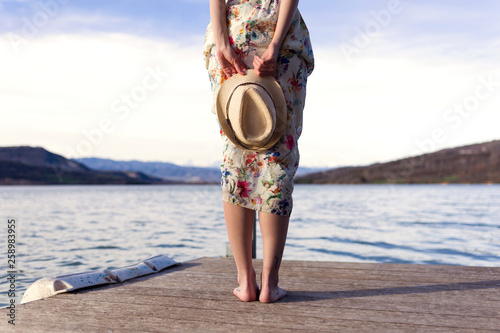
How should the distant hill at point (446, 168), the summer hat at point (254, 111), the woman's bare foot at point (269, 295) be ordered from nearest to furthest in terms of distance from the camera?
the summer hat at point (254, 111)
the woman's bare foot at point (269, 295)
the distant hill at point (446, 168)

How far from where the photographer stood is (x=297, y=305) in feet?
6.42

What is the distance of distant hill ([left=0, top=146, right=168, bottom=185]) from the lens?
57.2m

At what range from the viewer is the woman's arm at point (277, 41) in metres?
1.88

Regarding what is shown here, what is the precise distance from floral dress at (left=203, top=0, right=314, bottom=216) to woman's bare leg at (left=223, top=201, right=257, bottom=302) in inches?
2.1

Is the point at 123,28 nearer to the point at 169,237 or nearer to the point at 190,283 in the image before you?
the point at 169,237

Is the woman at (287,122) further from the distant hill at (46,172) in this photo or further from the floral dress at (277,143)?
the distant hill at (46,172)

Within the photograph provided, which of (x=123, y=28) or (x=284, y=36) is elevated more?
(x=123, y=28)

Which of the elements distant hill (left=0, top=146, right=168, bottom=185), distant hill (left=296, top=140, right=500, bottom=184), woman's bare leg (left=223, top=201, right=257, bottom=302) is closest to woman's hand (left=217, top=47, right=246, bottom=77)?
woman's bare leg (left=223, top=201, right=257, bottom=302)

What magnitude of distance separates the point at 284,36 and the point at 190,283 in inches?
56.2

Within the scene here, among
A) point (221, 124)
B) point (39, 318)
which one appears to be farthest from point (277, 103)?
point (39, 318)

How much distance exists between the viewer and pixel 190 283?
8.04 ft

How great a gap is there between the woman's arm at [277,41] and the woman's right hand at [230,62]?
0.07 metres

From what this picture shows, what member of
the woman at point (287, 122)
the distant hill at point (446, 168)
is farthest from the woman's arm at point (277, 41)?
the distant hill at point (446, 168)

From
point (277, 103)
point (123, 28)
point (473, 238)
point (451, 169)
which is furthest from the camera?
point (451, 169)
